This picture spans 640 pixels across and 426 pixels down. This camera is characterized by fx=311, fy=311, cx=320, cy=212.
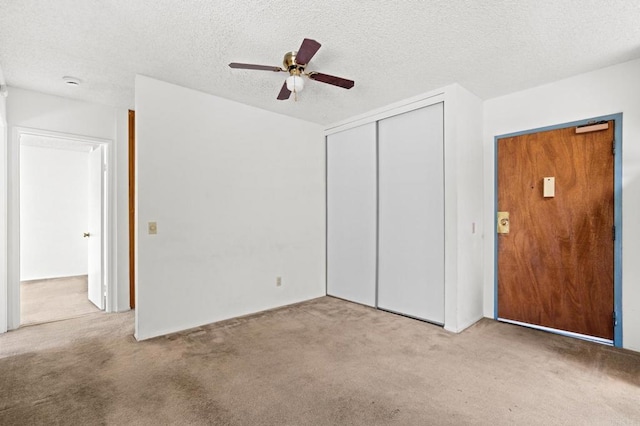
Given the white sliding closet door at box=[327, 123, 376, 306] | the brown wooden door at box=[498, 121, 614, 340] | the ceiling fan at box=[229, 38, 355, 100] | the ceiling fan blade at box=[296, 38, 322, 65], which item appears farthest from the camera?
the white sliding closet door at box=[327, 123, 376, 306]

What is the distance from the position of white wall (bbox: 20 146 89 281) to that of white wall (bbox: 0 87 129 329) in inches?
117

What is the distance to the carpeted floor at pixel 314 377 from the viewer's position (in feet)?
6.27

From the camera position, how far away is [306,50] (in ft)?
6.98

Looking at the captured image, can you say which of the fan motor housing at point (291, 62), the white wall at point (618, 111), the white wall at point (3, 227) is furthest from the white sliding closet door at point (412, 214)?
the white wall at point (3, 227)

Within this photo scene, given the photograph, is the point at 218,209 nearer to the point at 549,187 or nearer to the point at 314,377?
the point at 314,377

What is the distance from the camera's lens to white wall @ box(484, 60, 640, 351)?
9.04 feet

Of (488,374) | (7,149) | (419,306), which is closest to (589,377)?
(488,374)

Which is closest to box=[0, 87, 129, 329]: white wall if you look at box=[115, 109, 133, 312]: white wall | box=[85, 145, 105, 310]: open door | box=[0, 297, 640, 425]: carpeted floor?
box=[115, 109, 133, 312]: white wall

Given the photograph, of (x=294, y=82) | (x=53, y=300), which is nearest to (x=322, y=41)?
(x=294, y=82)

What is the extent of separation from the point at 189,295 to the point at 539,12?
3841 mm

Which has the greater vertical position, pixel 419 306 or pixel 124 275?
pixel 124 275

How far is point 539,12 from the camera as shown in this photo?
2084 millimetres

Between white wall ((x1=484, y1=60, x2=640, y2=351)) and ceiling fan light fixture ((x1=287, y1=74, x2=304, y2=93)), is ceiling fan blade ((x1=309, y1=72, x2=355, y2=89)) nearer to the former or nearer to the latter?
ceiling fan light fixture ((x1=287, y1=74, x2=304, y2=93))

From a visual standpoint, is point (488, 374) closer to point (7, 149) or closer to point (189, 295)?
point (189, 295)
